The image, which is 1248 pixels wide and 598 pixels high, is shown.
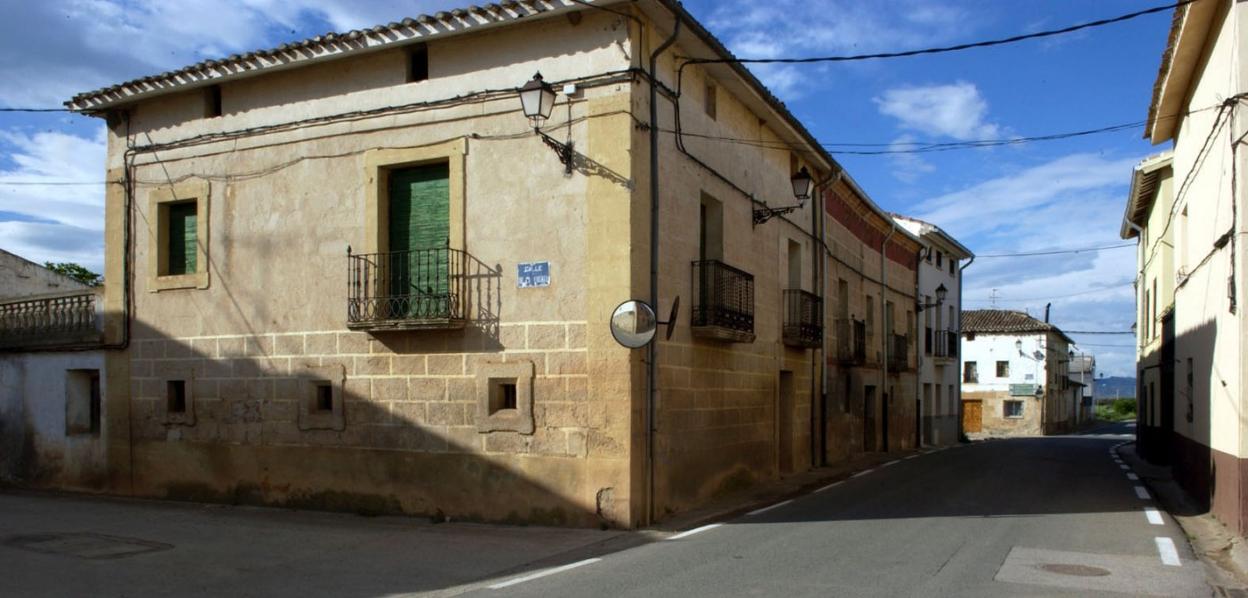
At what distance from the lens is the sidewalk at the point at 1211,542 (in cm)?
730

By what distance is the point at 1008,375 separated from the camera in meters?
48.4

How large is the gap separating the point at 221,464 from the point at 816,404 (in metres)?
9.93

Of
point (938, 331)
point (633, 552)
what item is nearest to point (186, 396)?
point (633, 552)

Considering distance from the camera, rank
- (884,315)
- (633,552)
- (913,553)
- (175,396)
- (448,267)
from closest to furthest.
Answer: (913,553)
(633,552)
(448,267)
(175,396)
(884,315)

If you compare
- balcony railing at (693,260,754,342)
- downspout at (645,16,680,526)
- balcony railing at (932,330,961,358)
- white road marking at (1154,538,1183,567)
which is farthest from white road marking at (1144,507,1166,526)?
balcony railing at (932,330,961,358)

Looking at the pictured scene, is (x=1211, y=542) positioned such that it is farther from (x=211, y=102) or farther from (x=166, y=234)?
(x=166, y=234)

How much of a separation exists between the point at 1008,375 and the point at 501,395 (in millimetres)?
42955

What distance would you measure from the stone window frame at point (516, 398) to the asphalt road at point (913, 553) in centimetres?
219

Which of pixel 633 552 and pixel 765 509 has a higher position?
pixel 633 552

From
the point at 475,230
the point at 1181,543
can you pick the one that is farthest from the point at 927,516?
the point at 475,230

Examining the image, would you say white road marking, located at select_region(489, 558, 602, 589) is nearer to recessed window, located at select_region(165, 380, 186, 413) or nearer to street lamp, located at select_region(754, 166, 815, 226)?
street lamp, located at select_region(754, 166, 815, 226)

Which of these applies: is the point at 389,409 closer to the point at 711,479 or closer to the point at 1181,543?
the point at 711,479

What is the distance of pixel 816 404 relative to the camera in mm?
17406

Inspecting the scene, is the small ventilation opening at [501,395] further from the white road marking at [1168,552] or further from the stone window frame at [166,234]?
the white road marking at [1168,552]
